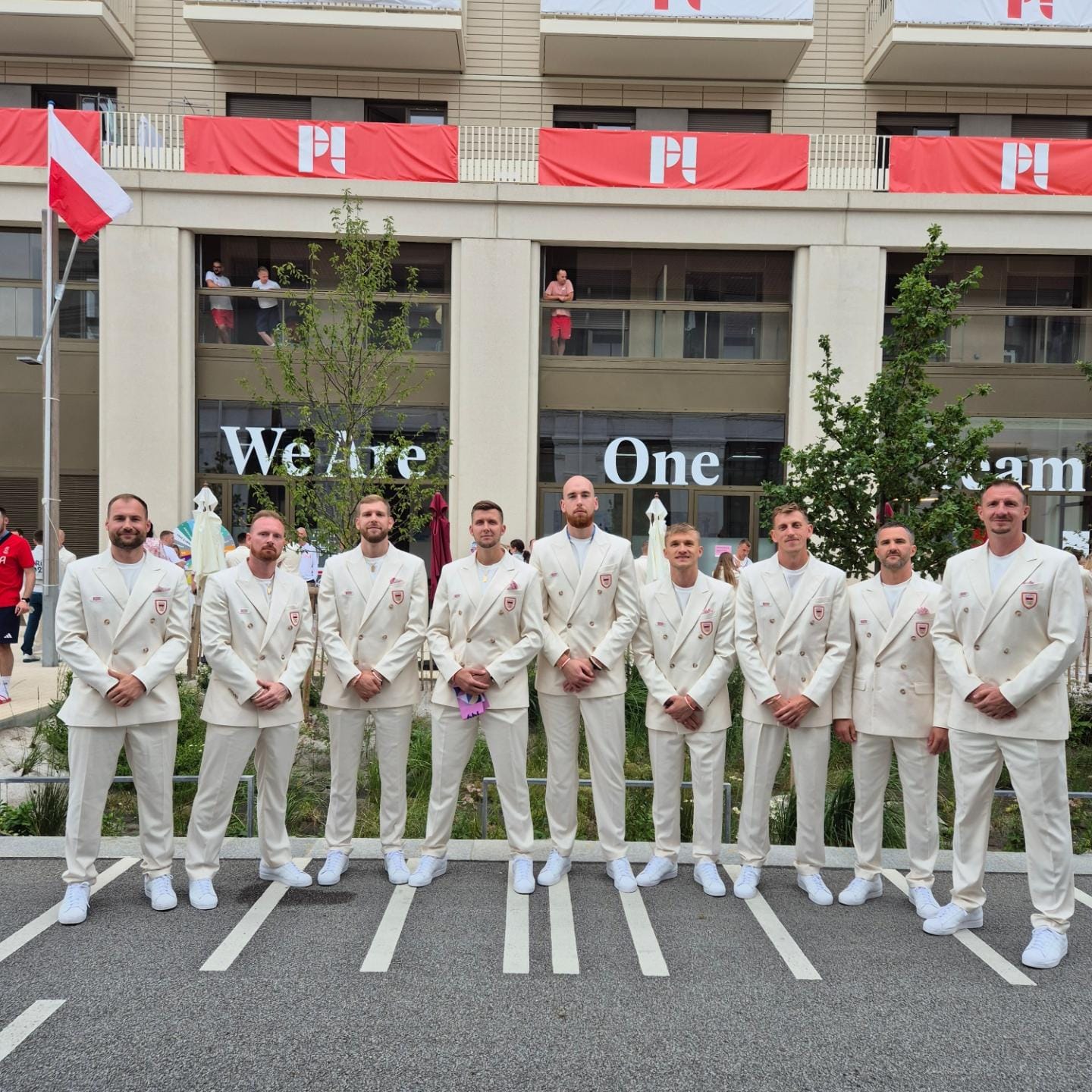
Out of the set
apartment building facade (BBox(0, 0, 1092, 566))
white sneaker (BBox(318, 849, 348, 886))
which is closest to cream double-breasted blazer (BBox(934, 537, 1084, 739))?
white sneaker (BBox(318, 849, 348, 886))

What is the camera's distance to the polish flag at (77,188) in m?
13.8

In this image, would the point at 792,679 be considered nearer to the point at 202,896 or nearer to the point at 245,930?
the point at 245,930

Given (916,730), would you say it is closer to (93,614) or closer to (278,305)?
(93,614)

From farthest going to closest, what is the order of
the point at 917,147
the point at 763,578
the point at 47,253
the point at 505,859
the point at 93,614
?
the point at 917,147, the point at 47,253, the point at 505,859, the point at 763,578, the point at 93,614

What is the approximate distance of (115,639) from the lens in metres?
5.52

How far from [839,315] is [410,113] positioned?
986 centimetres

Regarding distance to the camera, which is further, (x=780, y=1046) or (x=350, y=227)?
(x=350, y=227)

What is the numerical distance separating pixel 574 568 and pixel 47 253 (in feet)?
40.3

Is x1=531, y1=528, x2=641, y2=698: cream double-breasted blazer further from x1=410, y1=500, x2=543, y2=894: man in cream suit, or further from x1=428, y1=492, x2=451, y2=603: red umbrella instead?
x1=428, y1=492, x2=451, y2=603: red umbrella

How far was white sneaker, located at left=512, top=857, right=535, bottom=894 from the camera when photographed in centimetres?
572

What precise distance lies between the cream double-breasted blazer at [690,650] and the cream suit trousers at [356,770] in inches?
61.0

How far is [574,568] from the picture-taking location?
620cm

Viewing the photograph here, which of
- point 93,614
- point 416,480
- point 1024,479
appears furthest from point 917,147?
point 93,614

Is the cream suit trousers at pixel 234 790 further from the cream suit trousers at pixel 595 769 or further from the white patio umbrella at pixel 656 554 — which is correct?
the white patio umbrella at pixel 656 554
